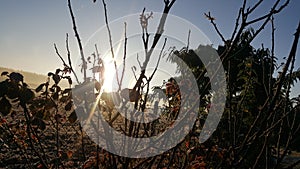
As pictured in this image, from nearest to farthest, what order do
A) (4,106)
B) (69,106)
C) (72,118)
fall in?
(4,106) < (72,118) < (69,106)

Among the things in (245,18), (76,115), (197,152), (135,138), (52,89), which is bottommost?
(197,152)

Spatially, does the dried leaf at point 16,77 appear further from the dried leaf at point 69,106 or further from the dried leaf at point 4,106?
the dried leaf at point 69,106

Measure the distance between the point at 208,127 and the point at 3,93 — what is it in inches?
144

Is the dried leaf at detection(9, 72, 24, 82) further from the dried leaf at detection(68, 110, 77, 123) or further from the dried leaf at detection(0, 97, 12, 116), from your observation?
the dried leaf at detection(68, 110, 77, 123)

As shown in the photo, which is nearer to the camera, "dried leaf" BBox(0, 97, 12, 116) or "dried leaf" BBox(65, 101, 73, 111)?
"dried leaf" BBox(0, 97, 12, 116)

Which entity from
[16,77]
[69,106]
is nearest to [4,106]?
[16,77]

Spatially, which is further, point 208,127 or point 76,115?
point 208,127

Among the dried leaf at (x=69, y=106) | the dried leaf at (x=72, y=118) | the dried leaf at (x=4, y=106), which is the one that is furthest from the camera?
the dried leaf at (x=69, y=106)

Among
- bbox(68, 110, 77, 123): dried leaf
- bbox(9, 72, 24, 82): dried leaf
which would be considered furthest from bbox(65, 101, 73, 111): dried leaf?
bbox(9, 72, 24, 82): dried leaf

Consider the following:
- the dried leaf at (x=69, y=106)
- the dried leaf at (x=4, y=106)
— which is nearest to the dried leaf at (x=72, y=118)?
the dried leaf at (x=69, y=106)

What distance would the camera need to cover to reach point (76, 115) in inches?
65.9

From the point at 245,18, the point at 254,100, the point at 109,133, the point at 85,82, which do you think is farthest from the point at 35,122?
the point at 254,100

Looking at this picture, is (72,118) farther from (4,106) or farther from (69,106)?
(4,106)

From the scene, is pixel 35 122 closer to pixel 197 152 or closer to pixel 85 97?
pixel 85 97
